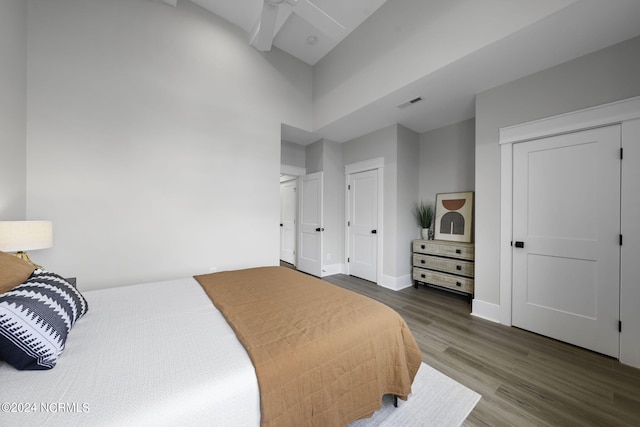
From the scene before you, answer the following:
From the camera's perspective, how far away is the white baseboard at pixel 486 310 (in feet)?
8.05

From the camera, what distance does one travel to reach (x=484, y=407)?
139cm

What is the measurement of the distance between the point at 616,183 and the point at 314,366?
2.81m

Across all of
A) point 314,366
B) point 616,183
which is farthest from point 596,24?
point 314,366

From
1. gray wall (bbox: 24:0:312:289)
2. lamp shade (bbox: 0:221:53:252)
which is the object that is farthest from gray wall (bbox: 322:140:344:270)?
lamp shade (bbox: 0:221:53:252)

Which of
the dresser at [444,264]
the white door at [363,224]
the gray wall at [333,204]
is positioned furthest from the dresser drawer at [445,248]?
the gray wall at [333,204]

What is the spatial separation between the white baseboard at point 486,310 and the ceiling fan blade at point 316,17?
3.30m

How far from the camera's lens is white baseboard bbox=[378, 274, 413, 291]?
11.4 feet

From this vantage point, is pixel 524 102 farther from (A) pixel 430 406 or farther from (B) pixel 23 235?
(B) pixel 23 235

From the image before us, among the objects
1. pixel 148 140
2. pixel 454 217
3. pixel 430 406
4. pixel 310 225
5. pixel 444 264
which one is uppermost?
pixel 148 140

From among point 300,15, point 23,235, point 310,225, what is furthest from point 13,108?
point 310,225

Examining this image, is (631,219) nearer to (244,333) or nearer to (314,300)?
(314,300)

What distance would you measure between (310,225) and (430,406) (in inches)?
130

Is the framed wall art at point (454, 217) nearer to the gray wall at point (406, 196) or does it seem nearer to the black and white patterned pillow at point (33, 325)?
the gray wall at point (406, 196)

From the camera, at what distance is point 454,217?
3.40m
